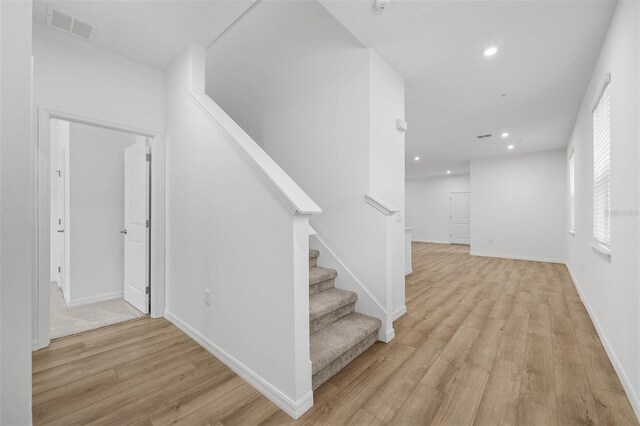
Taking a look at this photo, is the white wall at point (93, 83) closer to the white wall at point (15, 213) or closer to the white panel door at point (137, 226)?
the white panel door at point (137, 226)

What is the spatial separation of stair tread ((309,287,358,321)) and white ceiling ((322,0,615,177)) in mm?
2303

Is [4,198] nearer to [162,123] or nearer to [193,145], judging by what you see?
[193,145]

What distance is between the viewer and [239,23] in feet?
8.01

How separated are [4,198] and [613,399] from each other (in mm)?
3293

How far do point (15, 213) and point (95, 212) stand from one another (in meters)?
3.09

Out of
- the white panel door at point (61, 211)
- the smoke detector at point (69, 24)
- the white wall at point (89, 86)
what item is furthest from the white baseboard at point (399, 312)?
the white panel door at point (61, 211)

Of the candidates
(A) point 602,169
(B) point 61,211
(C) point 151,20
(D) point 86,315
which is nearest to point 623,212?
(A) point 602,169

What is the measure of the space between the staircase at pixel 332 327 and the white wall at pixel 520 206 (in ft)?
20.1

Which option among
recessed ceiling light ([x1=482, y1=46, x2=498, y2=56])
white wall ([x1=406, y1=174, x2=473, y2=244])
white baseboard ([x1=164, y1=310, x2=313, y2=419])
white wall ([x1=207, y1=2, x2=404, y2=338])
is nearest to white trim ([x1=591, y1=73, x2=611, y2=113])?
recessed ceiling light ([x1=482, y1=46, x2=498, y2=56])

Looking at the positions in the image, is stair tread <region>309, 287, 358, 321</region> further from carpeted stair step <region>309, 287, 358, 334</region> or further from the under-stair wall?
the under-stair wall

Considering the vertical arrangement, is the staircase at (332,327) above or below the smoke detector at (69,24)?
below

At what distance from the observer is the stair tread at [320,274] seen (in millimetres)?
2451

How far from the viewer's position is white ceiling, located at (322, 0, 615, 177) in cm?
209

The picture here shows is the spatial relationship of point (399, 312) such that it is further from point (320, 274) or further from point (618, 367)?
point (618, 367)
